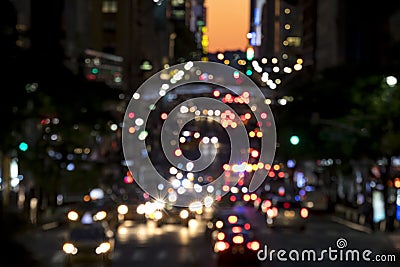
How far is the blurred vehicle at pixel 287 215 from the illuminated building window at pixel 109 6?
268 feet

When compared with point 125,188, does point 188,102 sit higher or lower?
higher

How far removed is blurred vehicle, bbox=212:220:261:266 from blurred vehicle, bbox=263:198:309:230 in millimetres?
17213

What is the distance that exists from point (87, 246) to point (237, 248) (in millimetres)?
4276

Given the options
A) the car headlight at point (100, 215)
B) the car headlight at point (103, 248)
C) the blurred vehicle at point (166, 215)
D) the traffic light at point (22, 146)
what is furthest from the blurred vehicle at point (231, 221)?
the blurred vehicle at point (166, 215)

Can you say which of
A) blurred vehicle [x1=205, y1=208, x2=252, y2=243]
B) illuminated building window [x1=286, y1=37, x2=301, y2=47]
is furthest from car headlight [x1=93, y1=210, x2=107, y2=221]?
illuminated building window [x1=286, y1=37, x2=301, y2=47]

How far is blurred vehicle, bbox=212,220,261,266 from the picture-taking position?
2600 cm

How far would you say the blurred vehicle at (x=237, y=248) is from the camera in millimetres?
26000

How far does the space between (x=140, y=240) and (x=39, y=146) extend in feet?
55.6

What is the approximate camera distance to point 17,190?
52.8 m

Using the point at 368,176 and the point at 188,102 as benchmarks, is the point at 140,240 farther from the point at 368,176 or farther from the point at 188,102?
the point at 188,102

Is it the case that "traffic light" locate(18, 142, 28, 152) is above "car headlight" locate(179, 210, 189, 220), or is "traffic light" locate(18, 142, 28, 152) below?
above

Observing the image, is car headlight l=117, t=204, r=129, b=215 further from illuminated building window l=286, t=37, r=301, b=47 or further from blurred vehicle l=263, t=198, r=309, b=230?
illuminated building window l=286, t=37, r=301, b=47

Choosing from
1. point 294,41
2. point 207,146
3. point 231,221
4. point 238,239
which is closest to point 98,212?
point 231,221

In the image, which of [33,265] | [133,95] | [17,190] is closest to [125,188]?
[133,95]
